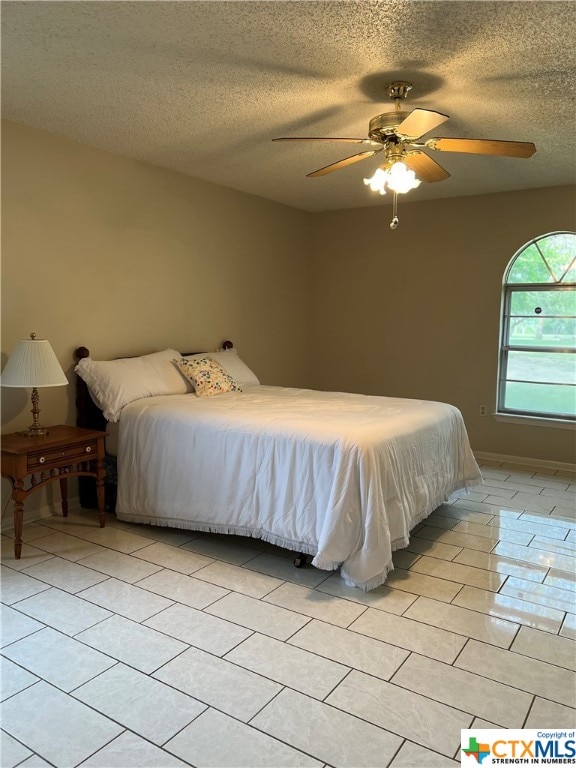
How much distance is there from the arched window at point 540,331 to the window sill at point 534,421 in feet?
0.22

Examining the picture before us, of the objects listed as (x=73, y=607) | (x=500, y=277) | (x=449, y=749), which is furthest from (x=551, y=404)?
(x=73, y=607)

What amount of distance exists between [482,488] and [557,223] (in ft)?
7.90

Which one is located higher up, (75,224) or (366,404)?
(75,224)

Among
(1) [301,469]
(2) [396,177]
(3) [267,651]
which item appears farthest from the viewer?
(1) [301,469]

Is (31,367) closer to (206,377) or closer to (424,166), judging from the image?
(206,377)

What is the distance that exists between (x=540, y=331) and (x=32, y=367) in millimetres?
4294

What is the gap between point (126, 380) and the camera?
149 inches

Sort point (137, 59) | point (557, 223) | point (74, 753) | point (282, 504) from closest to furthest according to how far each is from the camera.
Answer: point (74, 753)
point (137, 59)
point (282, 504)
point (557, 223)

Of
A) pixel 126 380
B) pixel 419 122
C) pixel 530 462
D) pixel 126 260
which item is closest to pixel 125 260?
pixel 126 260

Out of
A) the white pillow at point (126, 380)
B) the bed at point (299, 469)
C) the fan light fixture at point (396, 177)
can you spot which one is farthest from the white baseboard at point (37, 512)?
the fan light fixture at point (396, 177)

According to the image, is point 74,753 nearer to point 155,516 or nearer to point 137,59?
point 155,516

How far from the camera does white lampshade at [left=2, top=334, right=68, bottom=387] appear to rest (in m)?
3.18

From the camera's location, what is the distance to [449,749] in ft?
5.82

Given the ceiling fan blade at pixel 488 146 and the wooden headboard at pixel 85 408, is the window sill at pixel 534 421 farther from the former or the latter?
the wooden headboard at pixel 85 408
